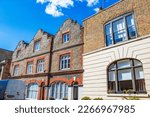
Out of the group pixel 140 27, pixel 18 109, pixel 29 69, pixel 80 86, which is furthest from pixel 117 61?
pixel 29 69

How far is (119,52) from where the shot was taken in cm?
1195

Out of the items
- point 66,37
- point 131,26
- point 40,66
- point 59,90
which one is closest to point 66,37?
point 66,37

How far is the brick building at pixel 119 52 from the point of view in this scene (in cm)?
1066

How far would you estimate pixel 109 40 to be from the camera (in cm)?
1332

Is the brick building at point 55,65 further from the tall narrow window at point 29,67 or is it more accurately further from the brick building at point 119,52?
the brick building at point 119,52

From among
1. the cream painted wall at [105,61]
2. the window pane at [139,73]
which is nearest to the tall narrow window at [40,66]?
the cream painted wall at [105,61]

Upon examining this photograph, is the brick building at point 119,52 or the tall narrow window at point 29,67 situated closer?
the brick building at point 119,52

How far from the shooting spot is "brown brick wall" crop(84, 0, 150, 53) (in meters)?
11.1

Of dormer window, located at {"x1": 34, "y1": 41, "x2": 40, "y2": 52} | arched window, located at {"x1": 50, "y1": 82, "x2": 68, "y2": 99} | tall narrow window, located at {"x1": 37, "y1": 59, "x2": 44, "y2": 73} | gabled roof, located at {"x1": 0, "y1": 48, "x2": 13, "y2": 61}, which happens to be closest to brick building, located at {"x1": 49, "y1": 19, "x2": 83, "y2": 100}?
arched window, located at {"x1": 50, "y1": 82, "x2": 68, "y2": 99}

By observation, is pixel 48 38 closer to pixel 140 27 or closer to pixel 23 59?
pixel 23 59

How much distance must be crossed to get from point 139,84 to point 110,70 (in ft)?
8.63

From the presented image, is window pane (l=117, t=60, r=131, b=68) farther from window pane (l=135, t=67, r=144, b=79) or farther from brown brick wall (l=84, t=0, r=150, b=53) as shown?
brown brick wall (l=84, t=0, r=150, b=53)

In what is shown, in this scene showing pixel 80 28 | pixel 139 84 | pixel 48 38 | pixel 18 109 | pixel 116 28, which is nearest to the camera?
pixel 18 109

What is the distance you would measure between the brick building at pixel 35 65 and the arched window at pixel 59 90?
1.04 metres
